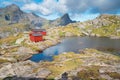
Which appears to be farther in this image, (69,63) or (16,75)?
(69,63)

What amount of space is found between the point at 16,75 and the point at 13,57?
2244 inches

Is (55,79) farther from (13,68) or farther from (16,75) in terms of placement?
(13,68)

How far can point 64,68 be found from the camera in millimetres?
94938

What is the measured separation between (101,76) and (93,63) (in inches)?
906

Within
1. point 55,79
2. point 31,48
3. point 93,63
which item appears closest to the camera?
point 55,79

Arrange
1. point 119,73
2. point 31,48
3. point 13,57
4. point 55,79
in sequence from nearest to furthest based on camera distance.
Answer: point 55,79, point 119,73, point 13,57, point 31,48

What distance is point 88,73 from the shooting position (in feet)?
267

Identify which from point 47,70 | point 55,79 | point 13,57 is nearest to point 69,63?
point 47,70

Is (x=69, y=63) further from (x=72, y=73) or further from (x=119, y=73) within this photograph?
(x=119, y=73)

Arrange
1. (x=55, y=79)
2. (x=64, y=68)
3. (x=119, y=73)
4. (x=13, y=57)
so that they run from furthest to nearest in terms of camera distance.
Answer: (x=13, y=57)
(x=64, y=68)
(x=119, y=73)
(x=55, y=79)

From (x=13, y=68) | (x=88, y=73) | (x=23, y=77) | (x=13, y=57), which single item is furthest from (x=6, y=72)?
(x=13, y=57)

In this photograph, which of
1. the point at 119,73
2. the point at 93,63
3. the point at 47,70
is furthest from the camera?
the point at 93,63

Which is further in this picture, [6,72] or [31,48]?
[31,48]

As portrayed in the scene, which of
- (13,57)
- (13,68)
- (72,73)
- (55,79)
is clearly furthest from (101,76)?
(13,57)
